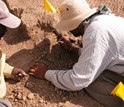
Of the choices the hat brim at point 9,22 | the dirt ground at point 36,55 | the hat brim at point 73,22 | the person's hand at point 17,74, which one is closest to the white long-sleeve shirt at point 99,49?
the hat brim at point 73,22

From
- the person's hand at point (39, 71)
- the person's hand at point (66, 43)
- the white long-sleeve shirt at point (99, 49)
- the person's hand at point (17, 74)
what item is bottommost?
the person's hand at point (17, 74)

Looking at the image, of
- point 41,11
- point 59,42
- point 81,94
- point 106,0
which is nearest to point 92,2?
point 106,0

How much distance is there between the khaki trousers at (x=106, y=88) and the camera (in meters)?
1.80

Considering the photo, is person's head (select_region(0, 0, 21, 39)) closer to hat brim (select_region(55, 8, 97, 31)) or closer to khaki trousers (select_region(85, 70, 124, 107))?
hat brim (select_region(55, 8, 97, 31))

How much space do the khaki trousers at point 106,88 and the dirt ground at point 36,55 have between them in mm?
90

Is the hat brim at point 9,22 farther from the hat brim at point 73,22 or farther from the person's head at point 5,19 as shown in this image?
the hat brim at point 73,22

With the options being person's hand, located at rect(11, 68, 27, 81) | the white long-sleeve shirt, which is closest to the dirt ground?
person's hand, located at rect(11, 68, 27, 81)

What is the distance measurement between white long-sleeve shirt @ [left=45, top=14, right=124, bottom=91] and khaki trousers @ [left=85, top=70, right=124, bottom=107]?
17 cm

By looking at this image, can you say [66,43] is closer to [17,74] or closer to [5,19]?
[17,74]

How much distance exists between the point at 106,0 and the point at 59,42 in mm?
1661

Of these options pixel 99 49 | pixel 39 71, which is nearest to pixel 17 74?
pixel 39 71

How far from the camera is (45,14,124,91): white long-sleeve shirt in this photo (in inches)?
59.1

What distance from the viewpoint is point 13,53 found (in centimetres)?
225

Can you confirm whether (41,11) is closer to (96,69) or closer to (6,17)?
(6,17)
